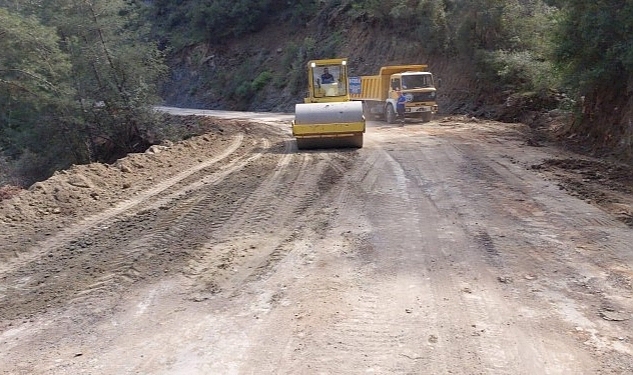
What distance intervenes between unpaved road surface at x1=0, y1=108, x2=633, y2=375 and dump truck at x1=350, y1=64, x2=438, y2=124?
1269 centimetres

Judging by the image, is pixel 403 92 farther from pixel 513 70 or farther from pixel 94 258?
pixel 94 258

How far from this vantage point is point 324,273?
7766 millimetres

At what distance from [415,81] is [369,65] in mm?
14633

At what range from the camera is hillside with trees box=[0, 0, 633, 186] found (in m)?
17.5

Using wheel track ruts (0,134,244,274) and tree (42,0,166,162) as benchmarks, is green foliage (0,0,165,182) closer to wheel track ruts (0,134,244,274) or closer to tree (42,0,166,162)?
tree (42,0,166,162)

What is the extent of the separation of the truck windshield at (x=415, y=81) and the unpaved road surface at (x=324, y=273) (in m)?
13.2

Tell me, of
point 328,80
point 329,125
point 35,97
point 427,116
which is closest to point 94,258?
point 329,125

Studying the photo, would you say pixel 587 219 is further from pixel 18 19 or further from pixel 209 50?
pixel 209 50

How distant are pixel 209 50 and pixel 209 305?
54.9 metres

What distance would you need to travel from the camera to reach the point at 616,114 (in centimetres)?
1705

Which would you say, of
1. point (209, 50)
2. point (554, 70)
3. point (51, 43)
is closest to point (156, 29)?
point (209, 50)

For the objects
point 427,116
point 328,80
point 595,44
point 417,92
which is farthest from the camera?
point 427,116

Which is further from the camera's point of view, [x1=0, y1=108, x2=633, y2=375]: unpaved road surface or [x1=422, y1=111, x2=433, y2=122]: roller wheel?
[x1=422, y1=111, x2=433, y2=122]: roller wheel

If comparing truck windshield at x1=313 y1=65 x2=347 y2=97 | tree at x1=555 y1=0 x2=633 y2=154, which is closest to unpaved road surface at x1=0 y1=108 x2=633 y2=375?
tree at x1=555 y1=0 x2=633 y2=154
